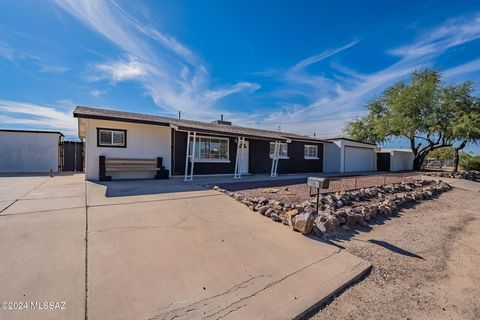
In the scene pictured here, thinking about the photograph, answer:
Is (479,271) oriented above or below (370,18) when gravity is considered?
below

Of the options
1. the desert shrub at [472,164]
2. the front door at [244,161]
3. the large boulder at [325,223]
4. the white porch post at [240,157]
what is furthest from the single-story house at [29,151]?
the desert shrub at [472,164]

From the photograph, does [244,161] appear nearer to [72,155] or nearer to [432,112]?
[72,155]

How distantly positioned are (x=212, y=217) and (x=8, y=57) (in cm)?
1206

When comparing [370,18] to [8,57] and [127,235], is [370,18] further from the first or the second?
[8,57]

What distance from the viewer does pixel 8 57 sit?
998 centimetres

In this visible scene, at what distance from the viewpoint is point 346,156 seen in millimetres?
17938

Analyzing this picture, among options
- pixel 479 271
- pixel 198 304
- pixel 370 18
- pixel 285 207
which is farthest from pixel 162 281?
pixel 370 18

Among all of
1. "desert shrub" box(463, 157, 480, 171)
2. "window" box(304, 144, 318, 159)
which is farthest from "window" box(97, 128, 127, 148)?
"desert shrub" box(463, 157, 480, 171)

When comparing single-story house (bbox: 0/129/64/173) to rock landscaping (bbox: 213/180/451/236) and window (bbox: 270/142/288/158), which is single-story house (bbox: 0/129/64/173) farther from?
window (bbox: 270/142/288/158)

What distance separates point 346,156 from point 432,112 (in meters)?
6.88

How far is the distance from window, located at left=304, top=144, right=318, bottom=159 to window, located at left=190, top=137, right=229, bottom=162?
6.69 metres

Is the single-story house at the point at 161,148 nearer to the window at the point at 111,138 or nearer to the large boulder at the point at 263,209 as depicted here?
Result: the window at the point at 111,138

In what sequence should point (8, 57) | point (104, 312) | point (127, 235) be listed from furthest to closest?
point (8, 57), point (127, 235), point (104, 312)

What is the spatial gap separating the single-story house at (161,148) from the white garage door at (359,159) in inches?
275
